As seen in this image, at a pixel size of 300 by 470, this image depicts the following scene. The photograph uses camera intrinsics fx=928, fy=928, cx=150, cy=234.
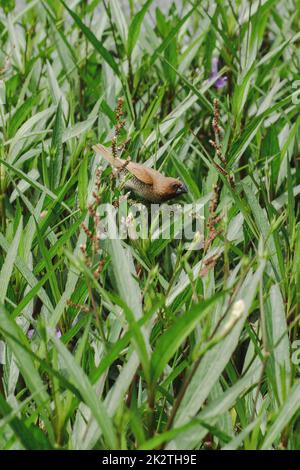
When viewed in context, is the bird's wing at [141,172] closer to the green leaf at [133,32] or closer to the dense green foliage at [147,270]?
the dense green foliage at [147,270]

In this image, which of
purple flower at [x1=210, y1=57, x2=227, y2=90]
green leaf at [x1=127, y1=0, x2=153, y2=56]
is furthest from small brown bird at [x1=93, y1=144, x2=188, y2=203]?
purple flower at [x1=210, y1=57, x2=227, y2=90]

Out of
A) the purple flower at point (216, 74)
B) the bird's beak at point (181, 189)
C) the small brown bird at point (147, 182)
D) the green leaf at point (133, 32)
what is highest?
the green leaf at point (133, 32)

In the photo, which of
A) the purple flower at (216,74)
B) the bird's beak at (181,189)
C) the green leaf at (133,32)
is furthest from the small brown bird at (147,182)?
the purple flower at (216,74)

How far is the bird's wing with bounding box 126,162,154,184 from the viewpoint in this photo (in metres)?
1.56

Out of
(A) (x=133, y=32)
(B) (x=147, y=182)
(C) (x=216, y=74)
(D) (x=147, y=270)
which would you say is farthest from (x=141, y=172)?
(C) (x=216, y=74)

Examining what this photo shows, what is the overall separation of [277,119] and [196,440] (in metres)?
1.20

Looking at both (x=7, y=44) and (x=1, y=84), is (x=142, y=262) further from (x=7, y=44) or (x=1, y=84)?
(x=7, y=44)

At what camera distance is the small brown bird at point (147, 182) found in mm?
1563

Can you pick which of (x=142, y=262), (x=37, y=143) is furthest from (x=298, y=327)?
(x=37, y=143)

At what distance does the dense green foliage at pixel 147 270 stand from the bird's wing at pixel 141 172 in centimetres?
4

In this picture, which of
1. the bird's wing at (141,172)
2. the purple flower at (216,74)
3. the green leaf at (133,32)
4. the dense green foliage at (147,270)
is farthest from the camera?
the purple flower at (216,74)

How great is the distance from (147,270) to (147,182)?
7.6 inches

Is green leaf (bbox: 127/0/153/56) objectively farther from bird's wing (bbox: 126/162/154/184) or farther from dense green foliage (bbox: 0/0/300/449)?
bird's wing (bbox: 126/162/154/184)

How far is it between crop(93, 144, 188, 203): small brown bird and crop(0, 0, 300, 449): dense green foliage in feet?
0.12
